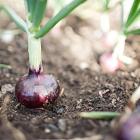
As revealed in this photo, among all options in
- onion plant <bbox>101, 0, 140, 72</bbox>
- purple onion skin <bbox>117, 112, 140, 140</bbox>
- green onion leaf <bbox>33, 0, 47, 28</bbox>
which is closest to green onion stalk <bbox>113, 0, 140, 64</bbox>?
onion plant <bbox>101, 0, 140, 72</bbox>

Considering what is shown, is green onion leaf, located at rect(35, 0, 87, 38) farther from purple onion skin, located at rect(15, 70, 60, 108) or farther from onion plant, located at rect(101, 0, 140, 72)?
onion plant, located at rect(101, 0, 140, 72)

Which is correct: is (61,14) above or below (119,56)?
above

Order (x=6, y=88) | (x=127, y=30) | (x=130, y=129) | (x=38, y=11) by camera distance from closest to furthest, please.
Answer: (x=130, y=129) → (x=38, y=11) → (x=6, y=88) → (x=127, y=30)

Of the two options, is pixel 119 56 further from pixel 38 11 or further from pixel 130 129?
pixel 130 129

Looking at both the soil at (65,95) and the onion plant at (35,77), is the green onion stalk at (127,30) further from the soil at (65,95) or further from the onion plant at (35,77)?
the onion plant at (35,77)

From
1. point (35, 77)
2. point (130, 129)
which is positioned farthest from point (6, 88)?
point (130, 129)

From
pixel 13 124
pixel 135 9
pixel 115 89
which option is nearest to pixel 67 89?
pixel 115 89

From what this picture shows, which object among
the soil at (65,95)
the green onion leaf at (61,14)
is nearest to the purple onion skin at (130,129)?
the soil at (65,95)
